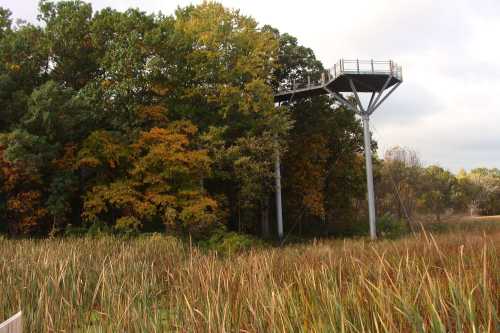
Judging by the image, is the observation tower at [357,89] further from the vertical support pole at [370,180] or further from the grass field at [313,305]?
the grass field at [313,305]

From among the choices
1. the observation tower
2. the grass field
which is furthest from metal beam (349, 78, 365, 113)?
the grass field

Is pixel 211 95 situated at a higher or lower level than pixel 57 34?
lower

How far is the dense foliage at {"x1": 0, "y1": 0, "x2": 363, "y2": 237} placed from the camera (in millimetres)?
18109

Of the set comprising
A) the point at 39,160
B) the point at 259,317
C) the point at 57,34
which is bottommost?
the point at 259,317

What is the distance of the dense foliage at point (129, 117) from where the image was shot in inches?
713

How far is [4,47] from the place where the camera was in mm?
18719

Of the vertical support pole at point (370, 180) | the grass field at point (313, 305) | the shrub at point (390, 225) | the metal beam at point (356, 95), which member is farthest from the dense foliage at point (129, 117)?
the grass field at point (313, 305)

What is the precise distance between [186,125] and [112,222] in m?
6.16

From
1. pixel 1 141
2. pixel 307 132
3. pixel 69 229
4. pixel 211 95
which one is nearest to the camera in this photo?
pixel 1 141

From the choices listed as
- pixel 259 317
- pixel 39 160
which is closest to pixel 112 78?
pixel 39 160

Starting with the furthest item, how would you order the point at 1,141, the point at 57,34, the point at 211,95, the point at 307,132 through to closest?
the point at 307,132 → the point at 211,95 → the point at 57,34 → the point at 1,141

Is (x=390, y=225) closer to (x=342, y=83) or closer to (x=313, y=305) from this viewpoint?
(x=342, y=83)

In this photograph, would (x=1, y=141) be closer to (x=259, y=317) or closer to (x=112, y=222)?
(x=112, y=222)

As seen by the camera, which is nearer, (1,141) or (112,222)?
(1,141)
